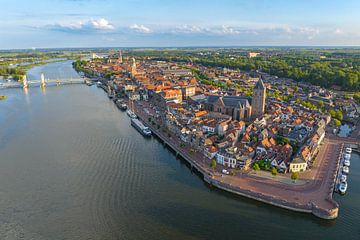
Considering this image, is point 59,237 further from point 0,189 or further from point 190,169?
point 190,169

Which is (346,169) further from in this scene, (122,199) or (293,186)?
(122,199)

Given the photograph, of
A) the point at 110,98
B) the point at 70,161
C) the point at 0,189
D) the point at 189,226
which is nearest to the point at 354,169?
the point at 189,226

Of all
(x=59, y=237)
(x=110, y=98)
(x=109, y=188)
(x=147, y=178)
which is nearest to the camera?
(x=59, y=237)

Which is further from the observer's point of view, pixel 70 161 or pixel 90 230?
pixel 70 161

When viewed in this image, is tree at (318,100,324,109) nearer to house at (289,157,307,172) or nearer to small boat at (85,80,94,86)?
house at (289,157,307,172)

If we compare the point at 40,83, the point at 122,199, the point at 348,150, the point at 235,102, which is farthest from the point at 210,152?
the point at 40,83

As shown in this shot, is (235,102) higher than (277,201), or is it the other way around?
(235,102)
